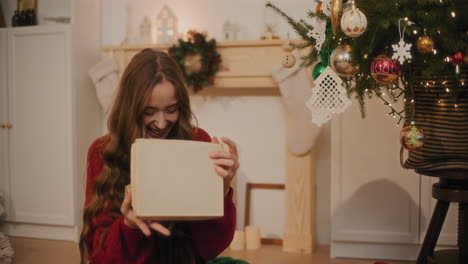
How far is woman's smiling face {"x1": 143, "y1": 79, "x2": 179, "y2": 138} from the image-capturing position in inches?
51.6

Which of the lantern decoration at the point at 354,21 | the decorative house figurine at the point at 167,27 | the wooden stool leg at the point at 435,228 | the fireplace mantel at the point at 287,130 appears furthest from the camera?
the decorative house figurine at the point at 167,27

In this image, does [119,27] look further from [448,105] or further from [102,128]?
[448,105]

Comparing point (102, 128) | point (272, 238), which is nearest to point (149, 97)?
point (272, 238)

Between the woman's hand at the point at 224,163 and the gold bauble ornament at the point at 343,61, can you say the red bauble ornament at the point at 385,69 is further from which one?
the woman's hand at the point at 224,163

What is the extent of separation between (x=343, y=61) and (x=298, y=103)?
60.4 inches

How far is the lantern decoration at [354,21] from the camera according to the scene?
45.6 inches

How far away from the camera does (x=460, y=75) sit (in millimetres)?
1263

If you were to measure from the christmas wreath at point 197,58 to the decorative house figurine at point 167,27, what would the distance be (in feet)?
0.92

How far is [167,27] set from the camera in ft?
10.6

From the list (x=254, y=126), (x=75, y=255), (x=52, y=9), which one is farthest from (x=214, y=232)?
(x=52, y=9)

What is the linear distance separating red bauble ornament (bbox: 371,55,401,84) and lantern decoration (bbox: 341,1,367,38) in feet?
0.38

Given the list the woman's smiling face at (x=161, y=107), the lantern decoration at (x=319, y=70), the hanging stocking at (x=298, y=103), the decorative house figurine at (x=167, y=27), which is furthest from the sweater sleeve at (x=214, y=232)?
the decorative house figurine at (x=167, y=27)

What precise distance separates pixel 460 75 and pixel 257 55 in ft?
5.86

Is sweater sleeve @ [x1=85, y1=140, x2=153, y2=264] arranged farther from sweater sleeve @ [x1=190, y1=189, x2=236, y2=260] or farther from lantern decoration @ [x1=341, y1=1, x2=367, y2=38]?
lantern decoration @ [x1=341, y1=1, x2=367, y2=38]
